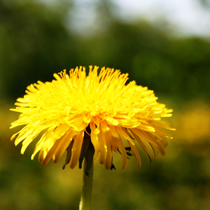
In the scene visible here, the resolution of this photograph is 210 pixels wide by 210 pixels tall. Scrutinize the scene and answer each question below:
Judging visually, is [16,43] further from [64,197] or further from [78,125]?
[78,125]

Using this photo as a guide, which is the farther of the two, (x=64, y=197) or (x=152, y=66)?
(x=152, y=66)

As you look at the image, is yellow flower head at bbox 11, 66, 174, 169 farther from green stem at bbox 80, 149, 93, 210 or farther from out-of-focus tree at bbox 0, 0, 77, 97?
out-of-focus tree at bbox 0, 0, 77, 97

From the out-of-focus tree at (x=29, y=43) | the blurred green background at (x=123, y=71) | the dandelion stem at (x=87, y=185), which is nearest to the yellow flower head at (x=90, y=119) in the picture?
the dandelion stem at (x=87, y=185)

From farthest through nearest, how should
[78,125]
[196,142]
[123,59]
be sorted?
1. [123,59]
2. [196,142]
3. [78,125]

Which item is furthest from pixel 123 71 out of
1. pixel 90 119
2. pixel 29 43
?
pixel 90 119

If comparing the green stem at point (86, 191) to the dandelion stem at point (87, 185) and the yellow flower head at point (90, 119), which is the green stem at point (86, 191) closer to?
the dandelion stem at point (87, 185)

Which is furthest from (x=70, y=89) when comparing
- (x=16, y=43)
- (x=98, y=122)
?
(x=16, y=43)
